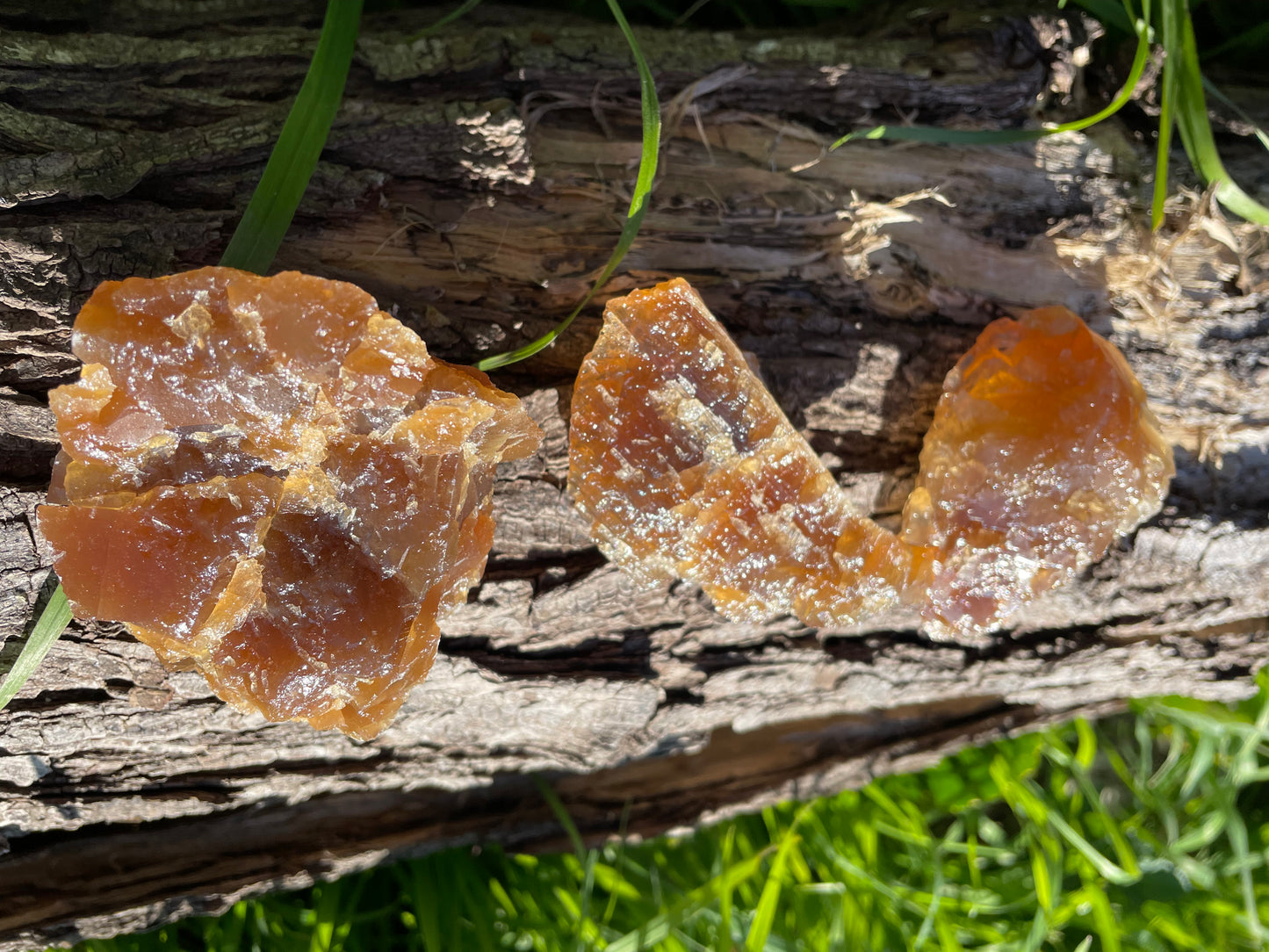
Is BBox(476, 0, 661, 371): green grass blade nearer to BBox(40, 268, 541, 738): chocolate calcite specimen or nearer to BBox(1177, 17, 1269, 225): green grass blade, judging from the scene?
BBox(40, 268, 541, 738): chocolate calcite specimen

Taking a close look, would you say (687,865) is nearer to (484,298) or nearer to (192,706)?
(192,706)

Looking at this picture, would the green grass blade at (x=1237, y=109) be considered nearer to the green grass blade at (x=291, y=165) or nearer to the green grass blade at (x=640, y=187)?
the green grass blade at (x=640, y=187)

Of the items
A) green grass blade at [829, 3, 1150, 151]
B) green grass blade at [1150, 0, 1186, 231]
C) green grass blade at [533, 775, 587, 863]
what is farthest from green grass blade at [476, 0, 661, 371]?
green grass blade at [533, 775, 587, 863]

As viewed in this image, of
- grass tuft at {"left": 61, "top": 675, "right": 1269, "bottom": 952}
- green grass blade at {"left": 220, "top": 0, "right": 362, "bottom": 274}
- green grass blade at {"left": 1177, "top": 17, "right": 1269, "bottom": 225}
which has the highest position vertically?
green grass blade at {"left": 220, "top": 0, "right": 362, "bottom": 274}

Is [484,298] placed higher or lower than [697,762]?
higher

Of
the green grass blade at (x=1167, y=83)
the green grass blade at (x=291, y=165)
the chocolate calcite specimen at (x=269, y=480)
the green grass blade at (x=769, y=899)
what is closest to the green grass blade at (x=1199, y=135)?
the green grass blade at (x=1167, y=83)

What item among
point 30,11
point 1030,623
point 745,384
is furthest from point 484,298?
point 1030,623

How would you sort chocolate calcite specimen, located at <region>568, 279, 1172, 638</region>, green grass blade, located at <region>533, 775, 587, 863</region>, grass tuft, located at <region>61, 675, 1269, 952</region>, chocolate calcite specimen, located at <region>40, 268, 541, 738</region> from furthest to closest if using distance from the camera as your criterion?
grass tuft, located at <region>61, 675, 1269, 952</region> → green grass blade, located at <region>533, 775, 587, 863</region> → chocolate calcite specimen, located at <region>568, 279, 1172, 638</region> → chocolate calcite specimen, located at <region>40, 268, 541, 738</region>

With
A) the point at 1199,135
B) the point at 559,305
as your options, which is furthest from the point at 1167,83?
the point at 559,305

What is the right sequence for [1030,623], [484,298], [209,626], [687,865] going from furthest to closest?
1. [687,865]
2. [1030,623]
3. [484,298]
4. [209,626]
